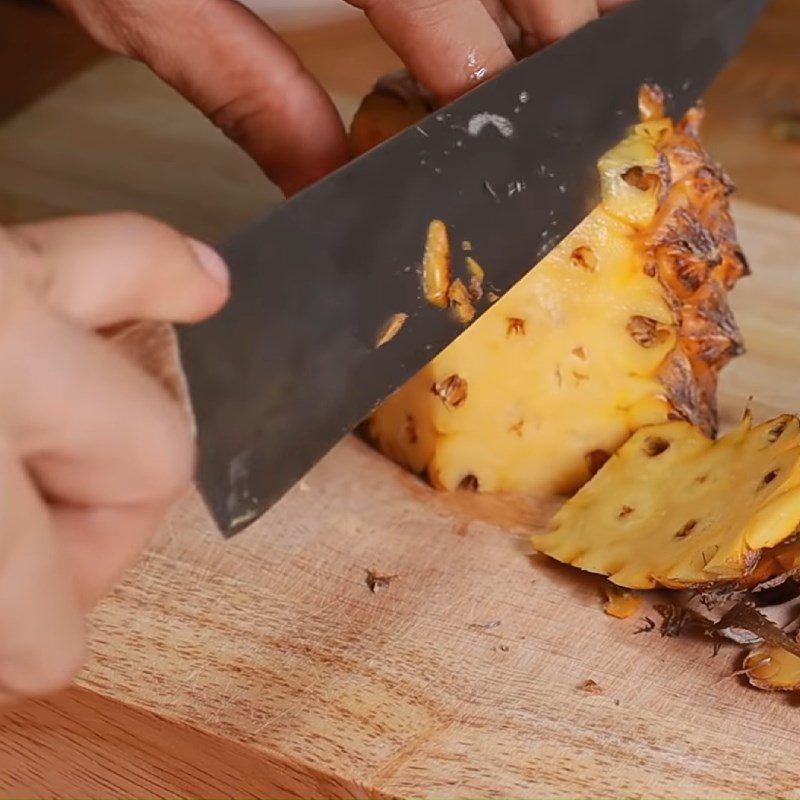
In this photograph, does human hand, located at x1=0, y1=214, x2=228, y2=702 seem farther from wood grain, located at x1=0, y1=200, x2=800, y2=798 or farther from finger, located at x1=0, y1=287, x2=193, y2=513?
wood grain, located at x1=0, y1=200, x2=800, y2=798

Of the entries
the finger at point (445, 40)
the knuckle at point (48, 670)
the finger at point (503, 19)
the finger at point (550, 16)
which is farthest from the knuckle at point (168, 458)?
the finger at point (503, 19)

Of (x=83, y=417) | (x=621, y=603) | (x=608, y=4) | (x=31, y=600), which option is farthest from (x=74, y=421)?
(x=608, y=4)

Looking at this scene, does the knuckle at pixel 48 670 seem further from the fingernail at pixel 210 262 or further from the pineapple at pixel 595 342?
the pineapple at pixel 595 342

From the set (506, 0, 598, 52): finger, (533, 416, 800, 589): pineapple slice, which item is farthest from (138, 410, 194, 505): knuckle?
(506, 0, 598, 52): finger

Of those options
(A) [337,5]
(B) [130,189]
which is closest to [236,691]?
(B) [130,189]

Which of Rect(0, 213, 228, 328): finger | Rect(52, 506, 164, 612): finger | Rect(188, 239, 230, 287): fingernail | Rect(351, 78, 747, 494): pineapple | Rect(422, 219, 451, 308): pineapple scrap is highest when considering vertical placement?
Rect(0, 213, 228, 328): finger

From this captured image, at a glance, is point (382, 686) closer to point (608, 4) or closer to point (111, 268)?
point (111, 268)

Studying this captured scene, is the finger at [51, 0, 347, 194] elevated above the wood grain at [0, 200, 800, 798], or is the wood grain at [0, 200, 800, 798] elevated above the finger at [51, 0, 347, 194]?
the finger at [51, 0, 347, 194]

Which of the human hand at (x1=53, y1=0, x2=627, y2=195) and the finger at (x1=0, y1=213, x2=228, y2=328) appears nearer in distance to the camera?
the finger at (x1=0, y1=213, x2=228, y2=328)
